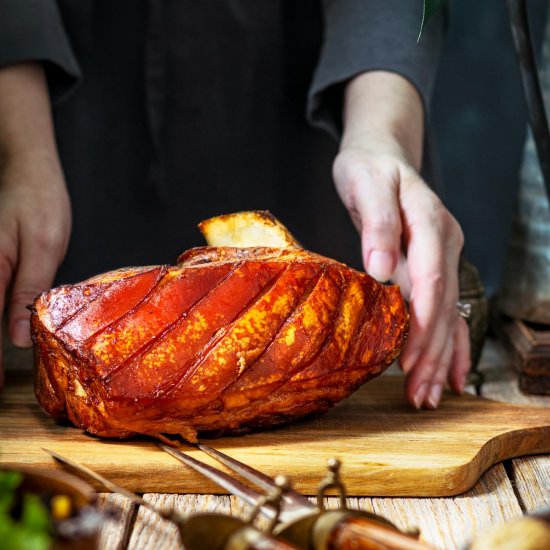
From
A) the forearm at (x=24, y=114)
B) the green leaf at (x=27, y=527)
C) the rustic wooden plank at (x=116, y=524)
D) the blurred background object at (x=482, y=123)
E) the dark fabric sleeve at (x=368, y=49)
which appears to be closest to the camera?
the green leaf at (x=27, y=527)

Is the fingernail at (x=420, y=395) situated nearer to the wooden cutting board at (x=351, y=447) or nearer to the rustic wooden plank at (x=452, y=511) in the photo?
the wooden cutting board at (x=351, y=447)

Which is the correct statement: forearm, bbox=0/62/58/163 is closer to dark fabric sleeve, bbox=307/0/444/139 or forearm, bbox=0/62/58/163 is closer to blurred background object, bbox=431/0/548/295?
dark fabric sleeve, bbox=307/0/444/139

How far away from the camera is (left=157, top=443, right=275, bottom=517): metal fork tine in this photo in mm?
1284

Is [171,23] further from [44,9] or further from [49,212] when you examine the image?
[49,212]

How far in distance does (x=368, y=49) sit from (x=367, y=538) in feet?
5.95

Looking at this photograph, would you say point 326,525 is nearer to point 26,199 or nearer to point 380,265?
point 380,265

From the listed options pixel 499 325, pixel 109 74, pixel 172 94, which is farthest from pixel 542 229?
pixel 109 74

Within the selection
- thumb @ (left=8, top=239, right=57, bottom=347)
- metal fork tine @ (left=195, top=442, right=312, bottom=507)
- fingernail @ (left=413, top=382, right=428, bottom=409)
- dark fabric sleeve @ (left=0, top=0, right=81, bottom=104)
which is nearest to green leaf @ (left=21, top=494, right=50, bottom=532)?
metal fork tine @ (left=195, top=442, right=312, bottom=507)

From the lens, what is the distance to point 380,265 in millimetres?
1854

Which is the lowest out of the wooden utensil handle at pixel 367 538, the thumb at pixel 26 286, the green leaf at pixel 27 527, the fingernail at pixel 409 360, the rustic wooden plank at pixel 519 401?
the rustic wooden plank at pixel 519 401

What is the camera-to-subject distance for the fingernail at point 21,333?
186 centimetres

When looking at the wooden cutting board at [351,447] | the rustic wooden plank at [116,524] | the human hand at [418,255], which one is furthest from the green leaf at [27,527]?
the human hand at [418,255]

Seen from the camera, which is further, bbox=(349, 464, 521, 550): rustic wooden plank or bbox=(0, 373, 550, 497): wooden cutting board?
bbox=(0, 373, 550, 497): wooden cutting board

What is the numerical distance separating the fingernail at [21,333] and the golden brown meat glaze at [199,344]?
0.81ft
